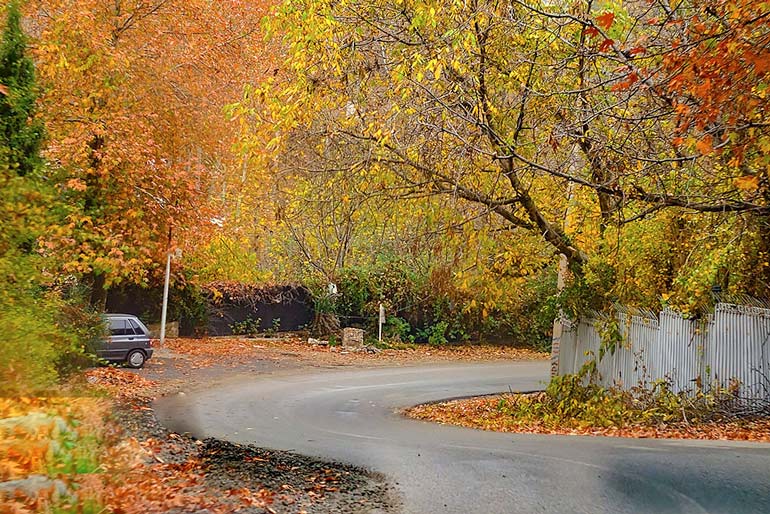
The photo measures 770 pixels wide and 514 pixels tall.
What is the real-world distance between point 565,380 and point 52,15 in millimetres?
13517

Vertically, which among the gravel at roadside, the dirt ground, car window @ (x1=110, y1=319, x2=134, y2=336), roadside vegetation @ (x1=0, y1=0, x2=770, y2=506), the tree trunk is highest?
roadside vegetation @ (x1=0, y1=0, x2=770, y2=506)

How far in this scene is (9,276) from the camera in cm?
979

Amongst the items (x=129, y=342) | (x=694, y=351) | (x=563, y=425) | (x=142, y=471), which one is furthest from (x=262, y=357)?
(x=142, y=471)

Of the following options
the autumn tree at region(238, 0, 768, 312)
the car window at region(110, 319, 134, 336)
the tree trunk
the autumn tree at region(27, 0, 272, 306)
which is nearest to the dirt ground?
the car window at region(110, 319, 134, 336)

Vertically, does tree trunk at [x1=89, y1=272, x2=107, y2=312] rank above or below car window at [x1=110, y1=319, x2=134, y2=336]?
above

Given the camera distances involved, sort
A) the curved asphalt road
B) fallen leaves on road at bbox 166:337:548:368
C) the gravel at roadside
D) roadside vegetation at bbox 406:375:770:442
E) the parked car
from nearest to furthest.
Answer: the curved asphalt road < the gravel at roadside < roadside vegetation at bbox 406:375:770:442 < the parked car < fallen leaves on road at bbox 166:337:548:368

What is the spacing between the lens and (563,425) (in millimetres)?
14281

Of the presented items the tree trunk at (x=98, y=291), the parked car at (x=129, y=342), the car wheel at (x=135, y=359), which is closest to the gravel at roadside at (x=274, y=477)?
the parked car at (x=129, y=342)

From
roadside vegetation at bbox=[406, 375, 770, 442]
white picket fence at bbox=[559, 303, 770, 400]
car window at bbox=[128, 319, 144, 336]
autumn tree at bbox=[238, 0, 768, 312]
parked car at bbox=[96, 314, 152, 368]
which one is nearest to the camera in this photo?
autumn tree at bbox=[238, 0, 768, 312]

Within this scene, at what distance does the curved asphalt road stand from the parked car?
424 centimetres

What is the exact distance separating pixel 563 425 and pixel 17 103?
10646 mm

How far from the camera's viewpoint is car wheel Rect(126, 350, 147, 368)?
21.1 m

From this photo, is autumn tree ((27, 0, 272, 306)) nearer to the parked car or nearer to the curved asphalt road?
the parked car

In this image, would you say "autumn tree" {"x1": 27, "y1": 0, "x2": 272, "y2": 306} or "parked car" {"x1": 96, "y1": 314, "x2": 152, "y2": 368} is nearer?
"autumn tree" {"x1": 27, "y1": 0, "x2": 272, "y2": 306}
